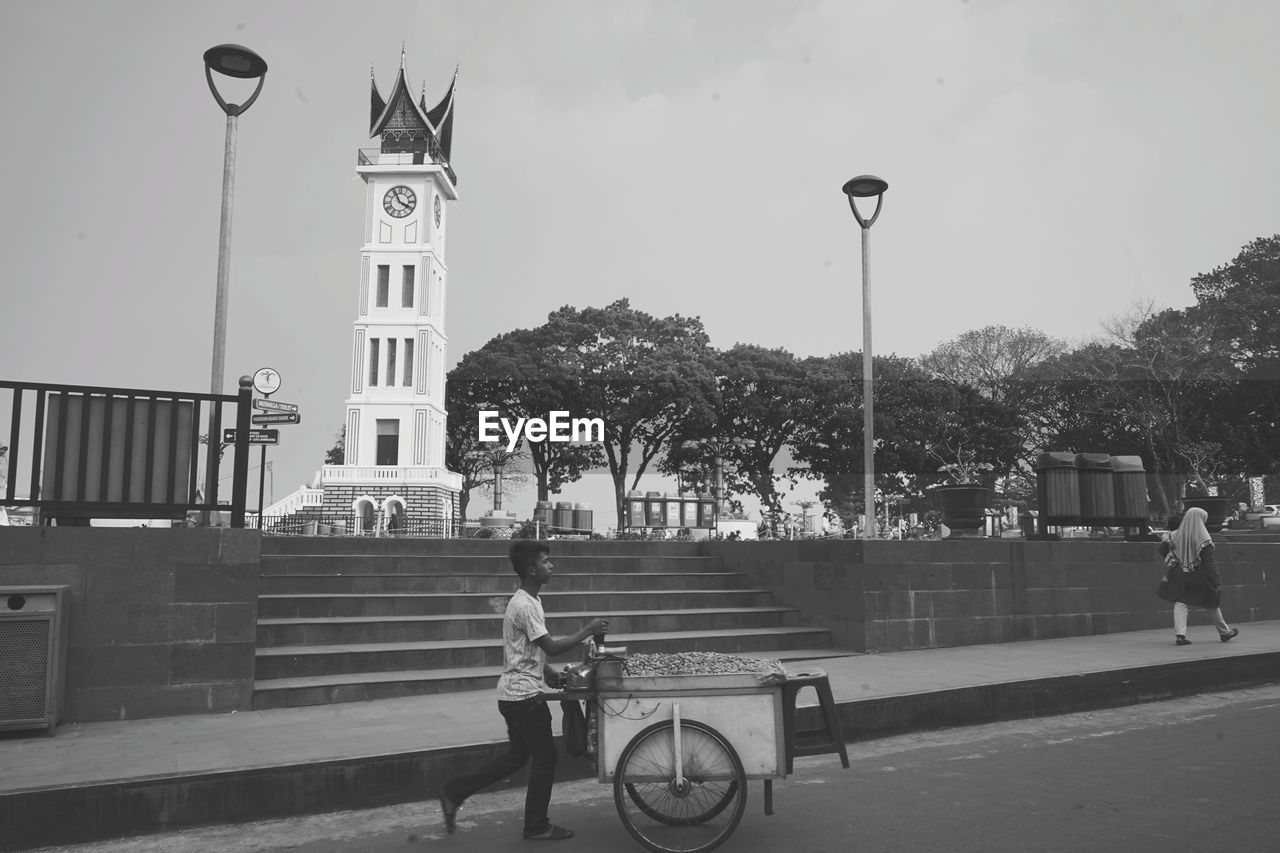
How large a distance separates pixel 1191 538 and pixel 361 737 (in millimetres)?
9352

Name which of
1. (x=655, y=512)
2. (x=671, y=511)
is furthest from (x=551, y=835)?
(x=671, y=511)

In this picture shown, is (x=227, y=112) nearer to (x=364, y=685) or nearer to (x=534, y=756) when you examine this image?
(x=364, y=685)

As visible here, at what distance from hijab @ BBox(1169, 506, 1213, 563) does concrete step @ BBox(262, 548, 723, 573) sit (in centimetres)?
563

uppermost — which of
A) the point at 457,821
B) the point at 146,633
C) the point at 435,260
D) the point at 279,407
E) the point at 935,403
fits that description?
the point at 435,260

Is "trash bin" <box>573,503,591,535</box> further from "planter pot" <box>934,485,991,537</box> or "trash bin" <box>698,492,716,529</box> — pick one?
"planter pot" <box>934,485,991,537</box>

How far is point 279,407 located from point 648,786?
76.5 feet

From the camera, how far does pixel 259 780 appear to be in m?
6.13

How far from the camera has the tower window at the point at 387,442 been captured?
173ft

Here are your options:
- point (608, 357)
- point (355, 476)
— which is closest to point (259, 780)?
point (608, 357)

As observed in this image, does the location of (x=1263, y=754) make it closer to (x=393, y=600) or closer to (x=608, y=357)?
(x=393, y=600)

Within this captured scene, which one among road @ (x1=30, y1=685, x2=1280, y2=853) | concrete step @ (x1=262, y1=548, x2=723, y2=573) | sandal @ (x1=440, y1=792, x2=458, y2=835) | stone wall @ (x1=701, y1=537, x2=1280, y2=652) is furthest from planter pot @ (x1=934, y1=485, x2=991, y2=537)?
sandal @ (x1=440, y1=792, x2=458, y2=835)

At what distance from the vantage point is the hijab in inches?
451

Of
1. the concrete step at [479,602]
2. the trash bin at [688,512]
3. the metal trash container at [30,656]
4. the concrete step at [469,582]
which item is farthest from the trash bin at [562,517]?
the metal trash container at [30,656]

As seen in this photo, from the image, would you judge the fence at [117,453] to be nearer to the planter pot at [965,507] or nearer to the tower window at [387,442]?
the planter pot at [965,507]
